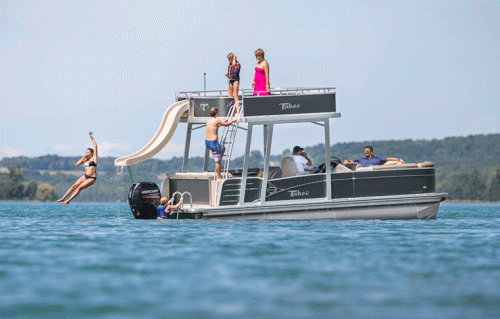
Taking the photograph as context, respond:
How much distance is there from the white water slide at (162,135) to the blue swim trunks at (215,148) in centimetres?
156

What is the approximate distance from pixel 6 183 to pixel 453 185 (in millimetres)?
Result: 75357

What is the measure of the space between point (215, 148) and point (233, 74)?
2.29 metres

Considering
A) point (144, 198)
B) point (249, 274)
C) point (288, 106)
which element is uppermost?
point (288, 106)

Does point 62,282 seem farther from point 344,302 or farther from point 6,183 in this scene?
point 6,183

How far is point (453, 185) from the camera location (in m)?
136

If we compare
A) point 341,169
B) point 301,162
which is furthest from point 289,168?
point 341,169

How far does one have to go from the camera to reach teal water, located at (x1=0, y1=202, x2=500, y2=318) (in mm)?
8445

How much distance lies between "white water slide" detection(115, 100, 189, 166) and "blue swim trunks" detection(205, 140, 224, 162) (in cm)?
Result: 156

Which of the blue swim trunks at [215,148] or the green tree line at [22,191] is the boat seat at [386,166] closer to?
the blue swim trunks at [215,148]

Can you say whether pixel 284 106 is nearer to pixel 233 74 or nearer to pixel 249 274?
pixel 233 74

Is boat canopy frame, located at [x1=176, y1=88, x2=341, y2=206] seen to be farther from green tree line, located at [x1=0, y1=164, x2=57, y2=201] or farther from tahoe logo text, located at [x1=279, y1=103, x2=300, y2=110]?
green tree line, located at [x1=0, y1=164, x2=57, y2=201]

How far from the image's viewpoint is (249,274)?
10.6m

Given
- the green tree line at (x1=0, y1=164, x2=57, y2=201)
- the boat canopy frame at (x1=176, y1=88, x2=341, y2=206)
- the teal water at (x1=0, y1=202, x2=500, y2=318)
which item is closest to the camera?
the teal water at (x1=0, y1=202, x2=500, y2=318)

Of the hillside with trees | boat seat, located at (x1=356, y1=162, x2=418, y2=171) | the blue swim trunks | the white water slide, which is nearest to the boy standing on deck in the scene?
the blue swim trunks
